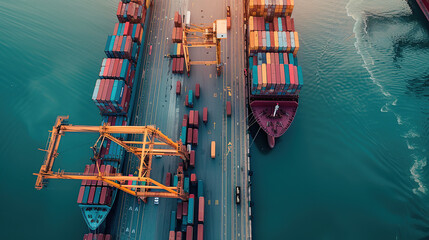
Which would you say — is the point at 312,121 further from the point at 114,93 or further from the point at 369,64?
the point at 114,93

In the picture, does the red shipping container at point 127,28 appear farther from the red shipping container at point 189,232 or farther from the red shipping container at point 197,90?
the red shipping container at point 189,232

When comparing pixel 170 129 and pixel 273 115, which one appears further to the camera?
pixel 170 129

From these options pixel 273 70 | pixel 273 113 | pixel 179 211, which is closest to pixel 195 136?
pixel 179 211

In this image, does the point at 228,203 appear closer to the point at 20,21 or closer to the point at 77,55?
the point at 77,55

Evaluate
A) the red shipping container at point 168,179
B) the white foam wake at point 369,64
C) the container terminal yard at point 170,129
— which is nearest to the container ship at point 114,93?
the container terminal yard at point 170,129

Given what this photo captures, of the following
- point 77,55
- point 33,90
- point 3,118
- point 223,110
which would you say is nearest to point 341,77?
point 223,110
